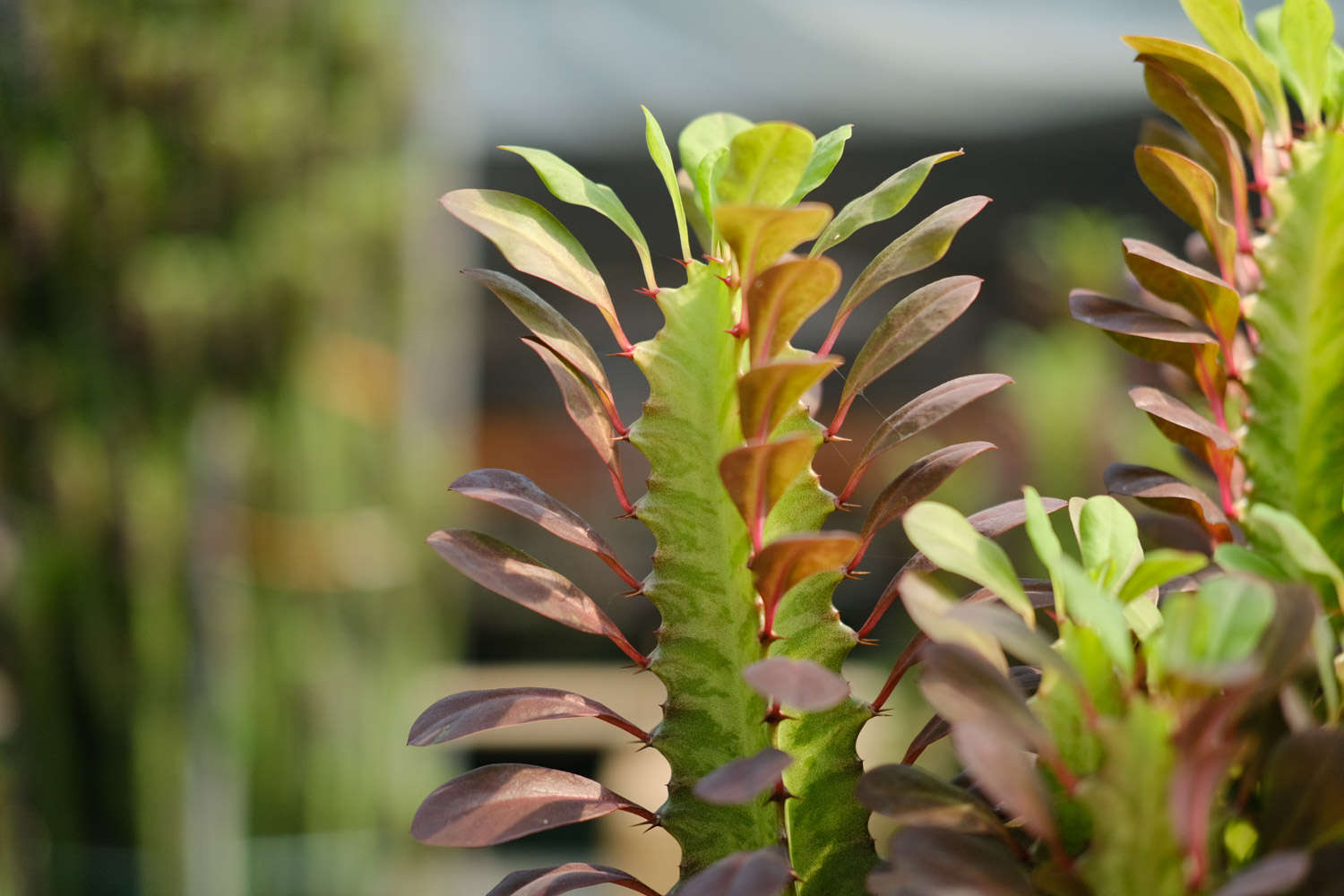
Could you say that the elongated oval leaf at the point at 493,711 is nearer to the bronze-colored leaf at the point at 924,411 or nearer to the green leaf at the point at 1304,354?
the bronze-colored leaf at the point at 924,411

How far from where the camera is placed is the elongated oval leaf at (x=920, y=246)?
30 centimetres

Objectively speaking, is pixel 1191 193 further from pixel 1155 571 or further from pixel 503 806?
pixel 503 806

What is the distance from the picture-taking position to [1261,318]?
357 mm

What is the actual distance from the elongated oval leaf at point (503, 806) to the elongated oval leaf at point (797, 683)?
74 millimetres

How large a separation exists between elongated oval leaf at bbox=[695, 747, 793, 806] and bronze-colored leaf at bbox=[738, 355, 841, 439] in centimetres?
9

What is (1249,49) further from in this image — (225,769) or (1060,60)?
(1060,60)

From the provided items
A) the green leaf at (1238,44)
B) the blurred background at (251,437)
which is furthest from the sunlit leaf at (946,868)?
the blurred background at (251,437)

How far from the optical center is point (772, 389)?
0.92 ft

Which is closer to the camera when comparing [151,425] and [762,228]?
[762,228]

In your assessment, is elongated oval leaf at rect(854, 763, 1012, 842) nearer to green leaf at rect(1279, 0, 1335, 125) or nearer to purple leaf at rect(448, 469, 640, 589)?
purple leaf at rect(448, 469, 640, 589)

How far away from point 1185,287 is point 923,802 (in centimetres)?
19

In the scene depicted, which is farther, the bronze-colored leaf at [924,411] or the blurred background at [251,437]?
the blurred background at [251,437]

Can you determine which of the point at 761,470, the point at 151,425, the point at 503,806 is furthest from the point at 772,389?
the point at 151,425

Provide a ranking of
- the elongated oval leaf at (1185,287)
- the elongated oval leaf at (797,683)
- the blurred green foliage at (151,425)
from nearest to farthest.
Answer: the elongated oval leaf at (797,683)
the elongated oval leaf at (1185,287)
the blurred green foliage at (151,425)
